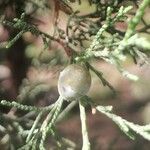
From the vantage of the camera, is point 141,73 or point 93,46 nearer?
point 93,46

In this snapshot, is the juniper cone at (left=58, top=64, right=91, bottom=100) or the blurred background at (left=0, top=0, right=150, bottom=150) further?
the blurred background at (left=0, top=0, right=150, bottom=150)

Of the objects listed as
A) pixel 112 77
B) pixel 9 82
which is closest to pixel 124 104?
pixel 112 77

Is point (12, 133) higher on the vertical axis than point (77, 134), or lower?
higher

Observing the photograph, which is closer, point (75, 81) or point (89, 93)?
point (75, 81)

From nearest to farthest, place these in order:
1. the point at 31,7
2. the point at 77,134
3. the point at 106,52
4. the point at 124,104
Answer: the point at 106,52, the point at 31,7, the point at 77,134, the point at 124,104

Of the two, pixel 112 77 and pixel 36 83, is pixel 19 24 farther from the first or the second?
pixel 112 77

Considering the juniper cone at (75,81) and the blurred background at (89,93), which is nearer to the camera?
the juniper cone at (75,81)

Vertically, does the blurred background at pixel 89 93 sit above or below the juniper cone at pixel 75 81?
below

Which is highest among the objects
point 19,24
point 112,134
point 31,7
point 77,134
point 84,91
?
point 19,24

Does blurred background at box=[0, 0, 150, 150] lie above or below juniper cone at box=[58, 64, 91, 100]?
below

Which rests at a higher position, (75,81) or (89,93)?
(75,81)

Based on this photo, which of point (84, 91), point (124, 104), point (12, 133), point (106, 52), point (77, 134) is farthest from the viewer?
point (124, 104)
